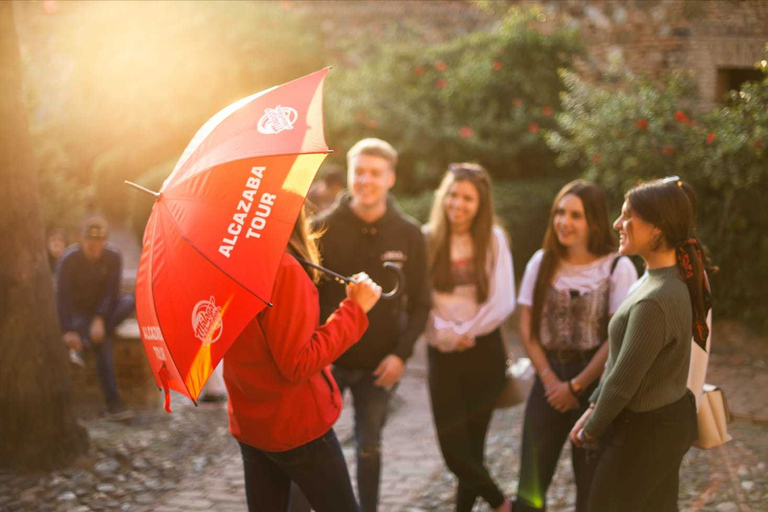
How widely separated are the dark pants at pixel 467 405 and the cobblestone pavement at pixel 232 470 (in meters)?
0.56

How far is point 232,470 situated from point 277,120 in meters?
3.31

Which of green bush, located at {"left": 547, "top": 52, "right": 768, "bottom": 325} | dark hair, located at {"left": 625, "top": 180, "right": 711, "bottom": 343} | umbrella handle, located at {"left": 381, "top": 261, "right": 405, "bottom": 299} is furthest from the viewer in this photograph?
green bush, located at {"left": 547, "top": 52, "right": 768, "bottom": 325}

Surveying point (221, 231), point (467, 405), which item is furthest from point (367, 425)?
point (221, 231)

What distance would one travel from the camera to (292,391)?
2.80 m

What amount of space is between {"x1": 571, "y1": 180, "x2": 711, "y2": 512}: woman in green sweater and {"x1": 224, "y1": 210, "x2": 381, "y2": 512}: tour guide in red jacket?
984 mm

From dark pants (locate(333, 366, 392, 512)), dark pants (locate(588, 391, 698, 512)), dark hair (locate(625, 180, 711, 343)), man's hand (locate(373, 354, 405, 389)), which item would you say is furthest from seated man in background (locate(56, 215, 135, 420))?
dark hair (locate(625, 180, 711, 343))

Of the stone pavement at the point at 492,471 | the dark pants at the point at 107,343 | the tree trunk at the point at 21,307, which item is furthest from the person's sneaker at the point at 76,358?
the stone pavement at the point at 492,471

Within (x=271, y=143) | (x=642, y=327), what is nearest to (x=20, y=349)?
(x=271, y=143)

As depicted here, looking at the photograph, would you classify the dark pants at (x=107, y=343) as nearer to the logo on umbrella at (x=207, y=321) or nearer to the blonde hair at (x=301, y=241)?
the blonde hair at (x=301, y=241)

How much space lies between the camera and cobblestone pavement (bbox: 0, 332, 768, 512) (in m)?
4.67

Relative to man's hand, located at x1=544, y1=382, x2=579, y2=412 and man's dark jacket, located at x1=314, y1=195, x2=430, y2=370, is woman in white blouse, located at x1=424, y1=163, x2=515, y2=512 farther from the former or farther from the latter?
man's hand, located at x1=544, y1=382, x2=579, y2=412

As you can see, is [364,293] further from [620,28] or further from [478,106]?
[620,28]

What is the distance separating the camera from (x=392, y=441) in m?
5.87

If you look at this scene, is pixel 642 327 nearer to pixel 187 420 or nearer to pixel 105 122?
pixel 187 420
